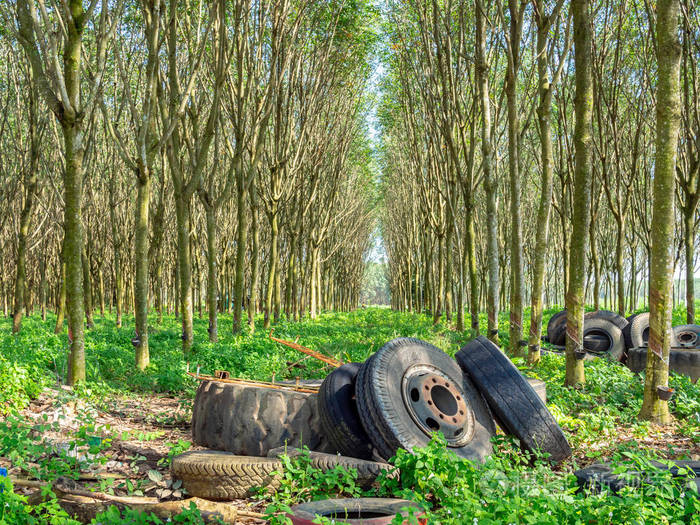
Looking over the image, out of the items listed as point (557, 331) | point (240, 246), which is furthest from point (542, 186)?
point (240, 246)

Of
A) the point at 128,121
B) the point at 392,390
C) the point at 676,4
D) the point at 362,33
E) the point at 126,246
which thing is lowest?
the point at 392,390

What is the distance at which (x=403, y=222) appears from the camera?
105 feet

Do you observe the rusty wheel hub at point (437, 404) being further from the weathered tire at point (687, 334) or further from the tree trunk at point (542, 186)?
the weathered tire at point (687, 334)

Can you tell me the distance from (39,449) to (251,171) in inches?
398

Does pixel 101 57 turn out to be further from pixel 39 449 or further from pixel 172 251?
pixel 172 251

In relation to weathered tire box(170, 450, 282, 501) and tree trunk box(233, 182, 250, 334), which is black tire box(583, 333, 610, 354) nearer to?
tree trunk box(233, 182, 250, 334)

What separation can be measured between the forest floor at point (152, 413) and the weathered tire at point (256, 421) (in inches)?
18.2

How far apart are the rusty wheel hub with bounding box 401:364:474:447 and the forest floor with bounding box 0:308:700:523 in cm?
46

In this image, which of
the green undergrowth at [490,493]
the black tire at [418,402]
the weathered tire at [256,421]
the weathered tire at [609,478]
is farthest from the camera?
the weathered tire at [256,421]

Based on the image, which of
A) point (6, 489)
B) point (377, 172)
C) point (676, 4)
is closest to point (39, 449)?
point (6, 489)

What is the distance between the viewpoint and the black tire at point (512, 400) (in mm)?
4969

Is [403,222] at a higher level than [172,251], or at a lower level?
higher

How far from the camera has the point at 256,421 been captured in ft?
18.3

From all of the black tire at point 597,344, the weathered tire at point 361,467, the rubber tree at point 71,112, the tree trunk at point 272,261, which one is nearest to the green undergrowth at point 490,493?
the weathered tire at point 361,467
